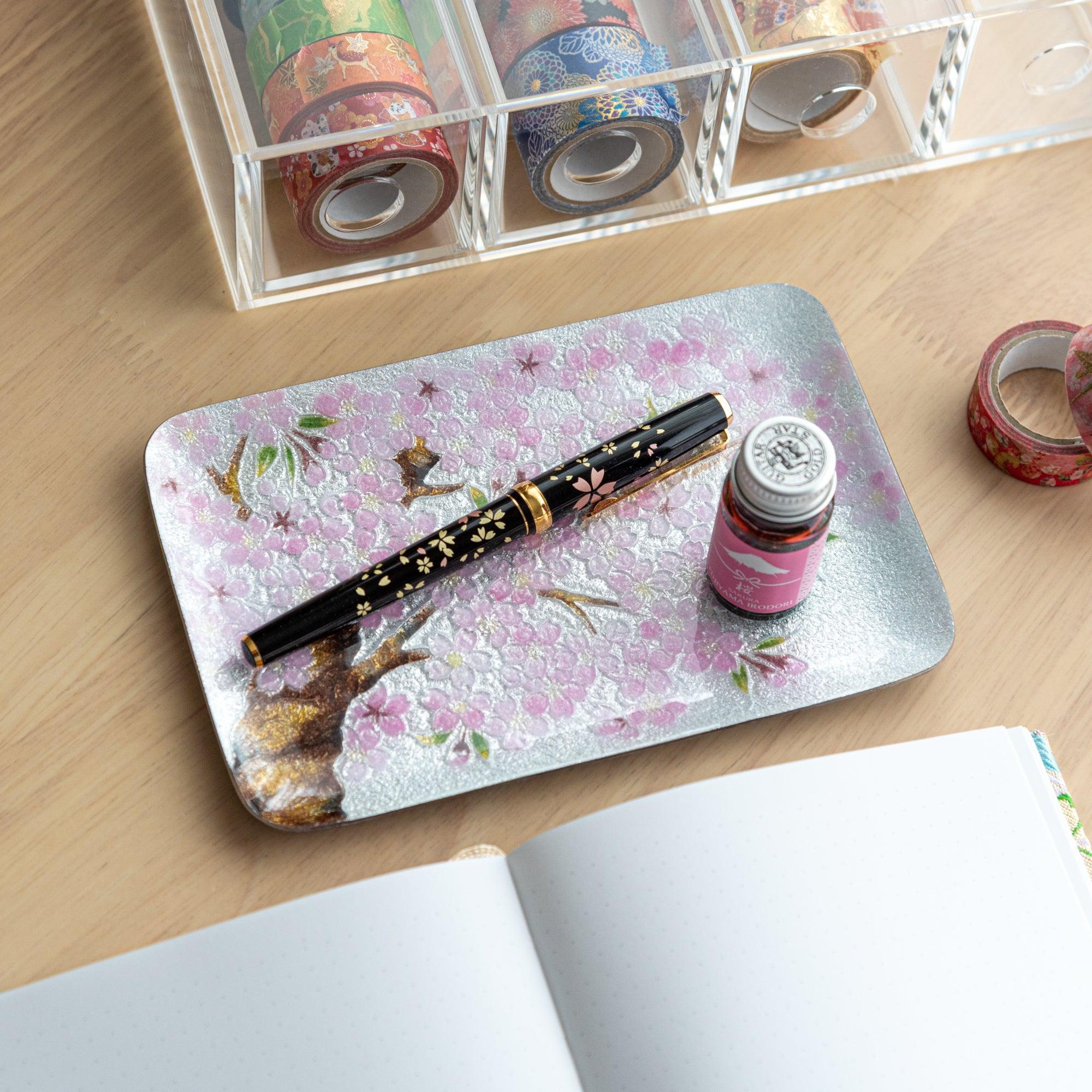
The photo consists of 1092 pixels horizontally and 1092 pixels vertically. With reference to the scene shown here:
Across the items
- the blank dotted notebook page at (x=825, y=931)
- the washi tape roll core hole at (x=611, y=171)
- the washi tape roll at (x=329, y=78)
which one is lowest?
the blank dotted notebook page at (x=825, y=931)

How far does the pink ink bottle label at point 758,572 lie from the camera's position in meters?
0.46

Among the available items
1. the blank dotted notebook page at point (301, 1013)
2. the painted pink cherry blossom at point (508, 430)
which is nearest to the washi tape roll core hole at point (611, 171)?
the painted pink cherry blossom at point (508, 430)

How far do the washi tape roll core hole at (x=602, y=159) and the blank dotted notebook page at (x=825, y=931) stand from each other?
0.30m

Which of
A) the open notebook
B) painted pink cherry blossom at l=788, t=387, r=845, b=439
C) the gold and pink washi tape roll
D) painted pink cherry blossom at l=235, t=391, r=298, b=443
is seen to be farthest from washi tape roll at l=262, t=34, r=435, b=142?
the open notebook

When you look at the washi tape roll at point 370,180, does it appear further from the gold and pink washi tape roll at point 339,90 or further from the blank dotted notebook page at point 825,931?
the blank dotted notebook page at point 825,931

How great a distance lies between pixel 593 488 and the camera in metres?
0.52

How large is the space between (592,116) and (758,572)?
216 mm

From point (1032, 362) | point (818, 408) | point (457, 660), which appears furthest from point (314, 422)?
point (1032, 362)

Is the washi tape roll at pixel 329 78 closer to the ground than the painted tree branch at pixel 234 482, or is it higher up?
higher up

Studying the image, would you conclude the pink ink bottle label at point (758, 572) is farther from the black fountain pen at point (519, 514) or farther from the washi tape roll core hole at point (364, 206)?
the washi tape roll core hole at point (364, 206)

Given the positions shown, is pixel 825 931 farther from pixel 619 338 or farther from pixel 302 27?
pixel 302 27

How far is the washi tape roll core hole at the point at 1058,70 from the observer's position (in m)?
0.60

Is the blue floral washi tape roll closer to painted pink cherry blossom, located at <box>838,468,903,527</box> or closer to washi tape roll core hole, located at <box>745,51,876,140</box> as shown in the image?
washi tape roll core hole, located at <box>745,51,876,140</box>

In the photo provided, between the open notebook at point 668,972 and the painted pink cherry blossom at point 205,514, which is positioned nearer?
the open notebook at point 668,972
